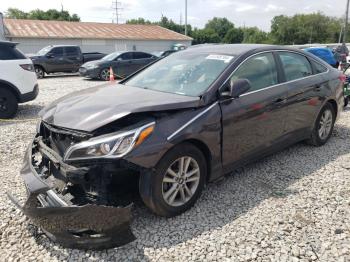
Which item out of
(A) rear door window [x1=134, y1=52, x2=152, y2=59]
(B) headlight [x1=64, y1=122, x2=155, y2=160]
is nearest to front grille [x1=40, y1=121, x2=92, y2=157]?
(B) headlight [x1=64, y1=122, x2=155, y2=160]

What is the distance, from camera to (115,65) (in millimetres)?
17406

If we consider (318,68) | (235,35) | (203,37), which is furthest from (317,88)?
(235,35)

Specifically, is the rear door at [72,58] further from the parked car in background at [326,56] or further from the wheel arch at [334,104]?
the wheel arch at [334,104]

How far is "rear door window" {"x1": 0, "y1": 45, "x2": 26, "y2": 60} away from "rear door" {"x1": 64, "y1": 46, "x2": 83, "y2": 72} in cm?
1149

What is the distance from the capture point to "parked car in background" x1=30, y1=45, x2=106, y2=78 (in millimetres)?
18234

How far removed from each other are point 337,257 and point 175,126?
5.84 ft

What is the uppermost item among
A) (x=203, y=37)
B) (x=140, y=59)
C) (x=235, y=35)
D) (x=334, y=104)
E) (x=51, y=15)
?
(x=51, y=15)

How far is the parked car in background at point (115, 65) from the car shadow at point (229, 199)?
12.4 meters

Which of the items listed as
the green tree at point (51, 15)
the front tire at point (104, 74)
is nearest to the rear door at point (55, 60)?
the front tire at point (104, 74)

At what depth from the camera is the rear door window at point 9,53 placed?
7.83m

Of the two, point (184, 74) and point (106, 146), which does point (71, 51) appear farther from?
point (106, 146)

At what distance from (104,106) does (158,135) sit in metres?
0.63

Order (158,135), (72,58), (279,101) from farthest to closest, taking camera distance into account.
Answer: (72,58) < (279,101) < (158,135)

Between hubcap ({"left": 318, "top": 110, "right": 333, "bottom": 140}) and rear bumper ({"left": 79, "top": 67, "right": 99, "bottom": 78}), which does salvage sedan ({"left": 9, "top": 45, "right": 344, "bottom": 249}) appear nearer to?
hubcap ({"left": 318, "top": 110, "right": 333, "bottom": 140})
